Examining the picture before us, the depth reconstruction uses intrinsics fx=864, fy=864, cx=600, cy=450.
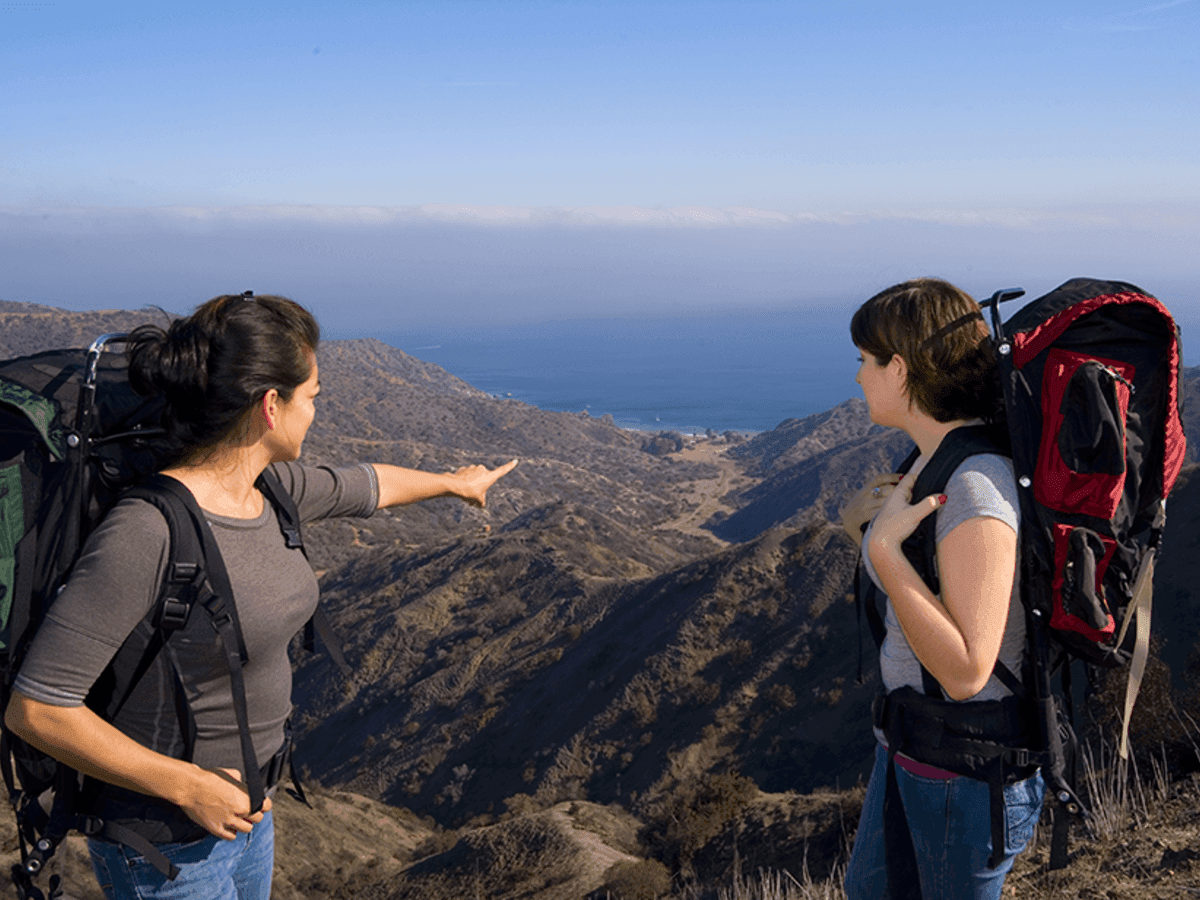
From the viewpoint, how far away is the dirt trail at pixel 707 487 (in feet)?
255

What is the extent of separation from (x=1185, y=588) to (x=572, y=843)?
632 inches

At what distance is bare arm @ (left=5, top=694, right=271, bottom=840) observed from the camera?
2057 mm

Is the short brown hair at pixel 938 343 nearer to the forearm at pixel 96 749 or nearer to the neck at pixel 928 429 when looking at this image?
the neck at pixel 928 429

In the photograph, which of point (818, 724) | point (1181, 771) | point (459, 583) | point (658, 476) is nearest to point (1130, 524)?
point (1181, 771)

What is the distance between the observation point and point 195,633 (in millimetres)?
2232

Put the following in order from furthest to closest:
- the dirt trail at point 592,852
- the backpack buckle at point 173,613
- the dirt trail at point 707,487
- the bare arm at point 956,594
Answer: the dirt trail at point 707,487
the dirt trail at point 592,852
the bare arm at point 956,594
the backpack buckle at point 173,613

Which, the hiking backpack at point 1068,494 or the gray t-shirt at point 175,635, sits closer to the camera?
the gray t-shirt at point 175,635

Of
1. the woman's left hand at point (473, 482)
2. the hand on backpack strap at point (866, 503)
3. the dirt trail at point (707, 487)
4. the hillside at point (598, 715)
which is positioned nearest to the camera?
the hand on backpack strap at point (866, 503)

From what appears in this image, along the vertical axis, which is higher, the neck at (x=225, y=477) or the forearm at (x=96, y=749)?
the neck at (x=225, y=477)

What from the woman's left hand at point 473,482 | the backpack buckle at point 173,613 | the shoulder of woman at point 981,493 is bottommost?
the backpack buckle at point 173,613

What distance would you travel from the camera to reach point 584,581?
118 feet

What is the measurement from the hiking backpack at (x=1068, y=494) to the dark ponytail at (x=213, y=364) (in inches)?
72.5

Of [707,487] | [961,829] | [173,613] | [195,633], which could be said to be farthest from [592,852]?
[707,487]

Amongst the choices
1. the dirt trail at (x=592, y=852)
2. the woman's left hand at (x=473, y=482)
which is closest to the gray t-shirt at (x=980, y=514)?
the woman's left hand at (x=473, y=482)
